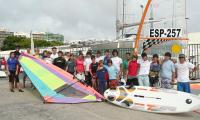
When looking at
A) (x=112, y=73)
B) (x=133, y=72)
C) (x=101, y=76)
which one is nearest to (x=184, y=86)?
(x=133, y=72)

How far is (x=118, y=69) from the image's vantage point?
1161cm

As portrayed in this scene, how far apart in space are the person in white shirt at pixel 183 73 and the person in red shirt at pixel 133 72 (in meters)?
1.45

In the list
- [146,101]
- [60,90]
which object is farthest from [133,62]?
A: [60,90]

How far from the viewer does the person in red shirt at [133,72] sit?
1086cm

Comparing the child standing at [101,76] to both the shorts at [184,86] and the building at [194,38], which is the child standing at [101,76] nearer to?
the shorts at [184,86]

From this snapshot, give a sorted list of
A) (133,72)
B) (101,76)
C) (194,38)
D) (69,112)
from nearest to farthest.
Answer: (69,112)
(133,72)
(101,76)
(194,38)

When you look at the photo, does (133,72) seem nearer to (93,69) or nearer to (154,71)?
(154,71)

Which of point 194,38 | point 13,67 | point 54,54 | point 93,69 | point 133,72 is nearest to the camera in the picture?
point 133,72

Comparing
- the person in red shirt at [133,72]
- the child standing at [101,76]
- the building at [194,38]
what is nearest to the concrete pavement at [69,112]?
the child standing at [101,76]

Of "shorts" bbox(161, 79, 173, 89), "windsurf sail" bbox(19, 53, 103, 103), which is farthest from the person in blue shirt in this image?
"shorts" bbox(161, 79, 173, 89)

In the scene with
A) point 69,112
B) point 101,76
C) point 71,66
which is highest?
point 71,66

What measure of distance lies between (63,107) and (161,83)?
3.24 metres

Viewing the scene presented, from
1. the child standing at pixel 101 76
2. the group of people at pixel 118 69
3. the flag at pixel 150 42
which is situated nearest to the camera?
the group of people at pixel 118 69

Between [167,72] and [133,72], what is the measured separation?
1.15 meters
